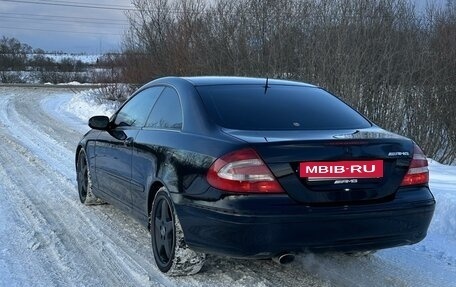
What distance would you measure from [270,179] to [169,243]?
118 centimetres

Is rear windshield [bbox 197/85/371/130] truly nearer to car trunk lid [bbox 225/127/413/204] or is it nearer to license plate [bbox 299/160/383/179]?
car trunk lid [bbox 225/127/413/204]

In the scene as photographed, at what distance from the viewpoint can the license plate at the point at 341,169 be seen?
→ 356cm

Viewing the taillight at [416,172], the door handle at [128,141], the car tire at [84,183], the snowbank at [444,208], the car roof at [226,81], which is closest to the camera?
the taillight at [416,172]

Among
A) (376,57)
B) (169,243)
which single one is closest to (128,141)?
(169,243)

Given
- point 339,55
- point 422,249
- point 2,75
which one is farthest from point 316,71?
point 2,75

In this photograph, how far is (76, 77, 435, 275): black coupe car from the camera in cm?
353

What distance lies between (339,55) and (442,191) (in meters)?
5.80

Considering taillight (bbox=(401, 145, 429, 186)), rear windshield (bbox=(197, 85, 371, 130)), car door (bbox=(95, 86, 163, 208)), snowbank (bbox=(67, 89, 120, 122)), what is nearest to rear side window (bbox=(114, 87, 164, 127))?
car door (bbox=(95, 86, 163, 208))

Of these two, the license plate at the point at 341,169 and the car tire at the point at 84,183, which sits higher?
the license plate at the point at 341,169

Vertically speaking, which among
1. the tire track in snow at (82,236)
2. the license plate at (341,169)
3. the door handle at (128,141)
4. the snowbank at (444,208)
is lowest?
the tire track in snow at (82,236)

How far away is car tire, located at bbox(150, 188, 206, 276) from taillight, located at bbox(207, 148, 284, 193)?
668 millimetres

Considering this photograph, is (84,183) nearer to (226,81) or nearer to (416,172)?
(226,81)

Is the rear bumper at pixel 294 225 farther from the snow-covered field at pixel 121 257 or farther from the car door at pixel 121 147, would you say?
the car door at pixel 121 147

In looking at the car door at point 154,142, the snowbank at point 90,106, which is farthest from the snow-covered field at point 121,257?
the snowbank at point 90,106
